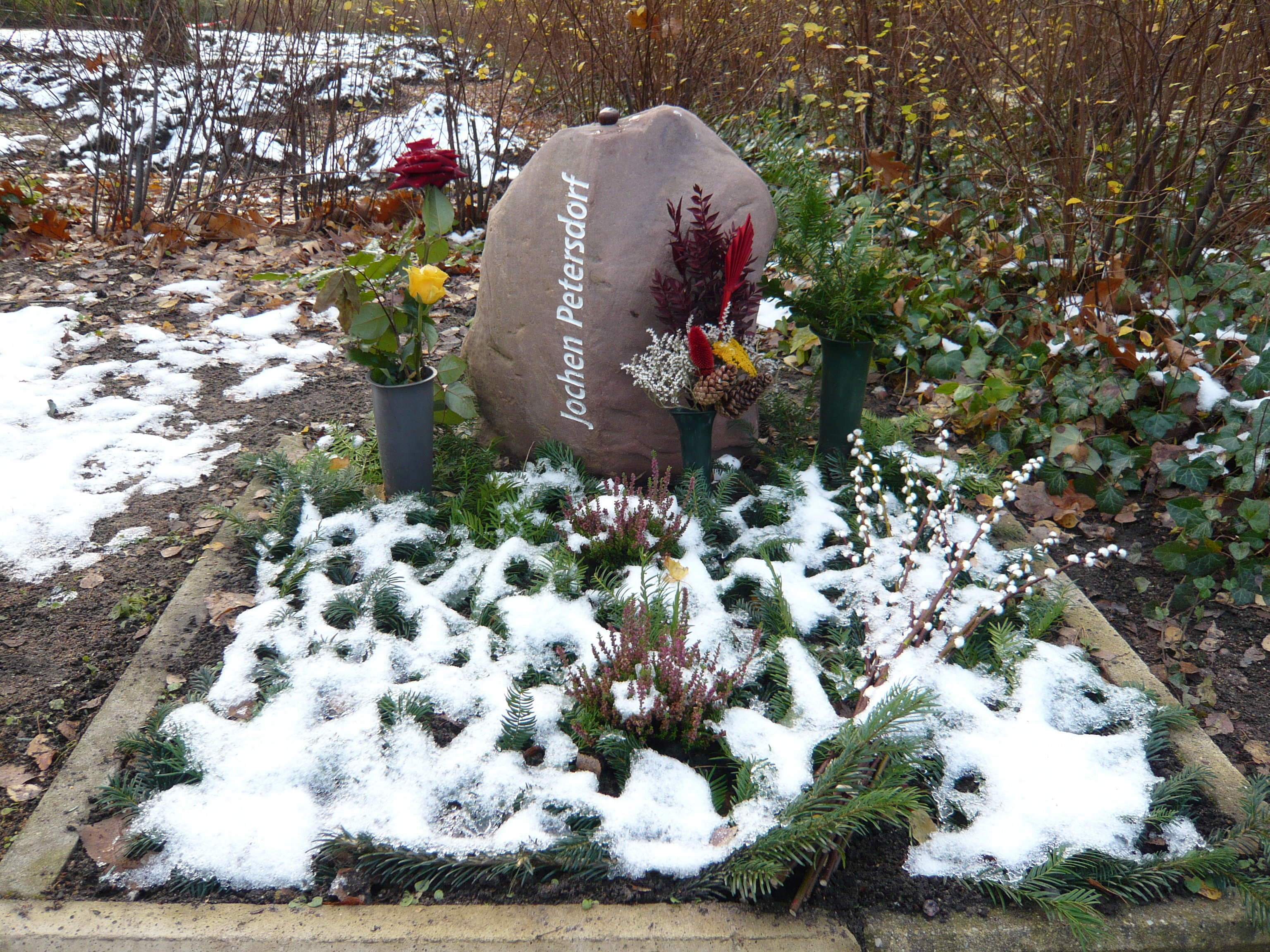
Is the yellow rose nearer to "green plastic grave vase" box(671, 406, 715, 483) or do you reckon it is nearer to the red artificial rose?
the red artificial rose

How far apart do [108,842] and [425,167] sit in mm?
2067

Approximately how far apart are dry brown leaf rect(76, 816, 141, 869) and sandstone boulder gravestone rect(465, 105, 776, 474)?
5.85 ft

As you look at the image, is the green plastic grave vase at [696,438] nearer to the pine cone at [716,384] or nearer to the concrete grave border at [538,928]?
the pine cone at [716,384]

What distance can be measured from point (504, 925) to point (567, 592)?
102 cm

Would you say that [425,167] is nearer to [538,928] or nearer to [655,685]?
[655,685]

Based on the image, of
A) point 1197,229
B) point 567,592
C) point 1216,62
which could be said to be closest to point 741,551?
point 567,592

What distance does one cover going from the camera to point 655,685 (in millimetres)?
2010

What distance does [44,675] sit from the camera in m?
2.31

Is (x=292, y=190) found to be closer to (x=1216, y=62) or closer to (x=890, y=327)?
(x=890, y=327)

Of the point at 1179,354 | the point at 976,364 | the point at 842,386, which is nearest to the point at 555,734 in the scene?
the point at 842,386

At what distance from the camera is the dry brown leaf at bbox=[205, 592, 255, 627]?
97.3 inches

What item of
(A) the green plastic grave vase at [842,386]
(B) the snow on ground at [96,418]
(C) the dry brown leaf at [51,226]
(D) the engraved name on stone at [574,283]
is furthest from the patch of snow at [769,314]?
(C) the dry brown leaf at [51,226]

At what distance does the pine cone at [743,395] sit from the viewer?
270cm

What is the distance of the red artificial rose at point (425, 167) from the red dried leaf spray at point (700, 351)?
0.98 m
